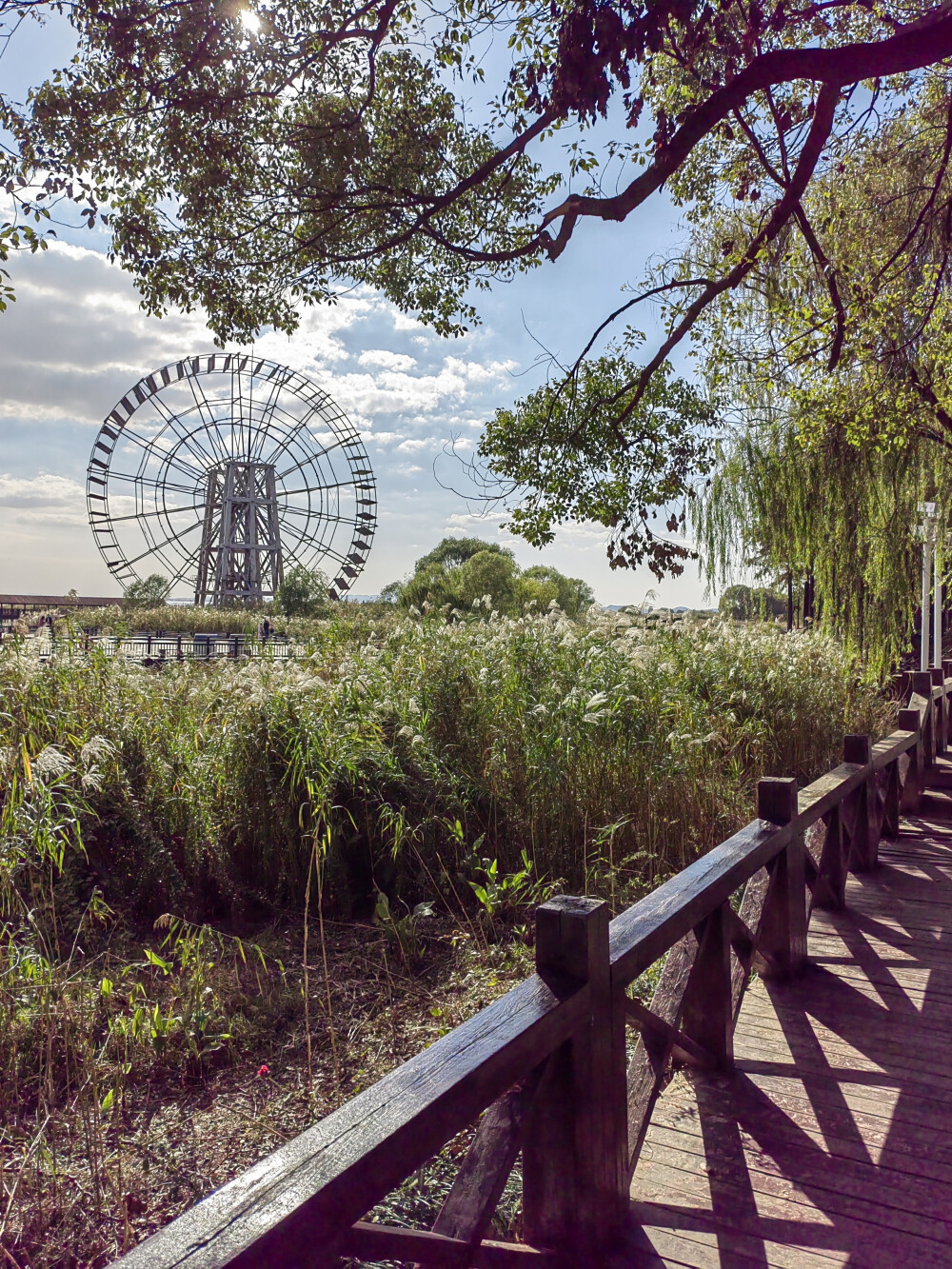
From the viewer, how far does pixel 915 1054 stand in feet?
8.91

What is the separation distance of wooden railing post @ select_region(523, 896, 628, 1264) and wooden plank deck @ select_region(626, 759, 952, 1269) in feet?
0.78

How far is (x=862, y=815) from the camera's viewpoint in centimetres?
464

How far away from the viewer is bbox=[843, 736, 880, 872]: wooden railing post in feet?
13.6

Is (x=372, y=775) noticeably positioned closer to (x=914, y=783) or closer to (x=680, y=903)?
(x=680, y=903)

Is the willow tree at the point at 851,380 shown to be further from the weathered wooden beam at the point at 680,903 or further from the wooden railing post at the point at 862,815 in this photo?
the weathered wooden beam at the point at 680,903

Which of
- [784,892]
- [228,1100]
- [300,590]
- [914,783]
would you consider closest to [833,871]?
[784,892]

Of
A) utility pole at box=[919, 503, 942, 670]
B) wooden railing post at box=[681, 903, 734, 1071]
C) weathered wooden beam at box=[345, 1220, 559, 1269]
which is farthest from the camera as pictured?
utility pole at box=[919, 503, 942, 670]

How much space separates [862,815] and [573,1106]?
360 centimetres

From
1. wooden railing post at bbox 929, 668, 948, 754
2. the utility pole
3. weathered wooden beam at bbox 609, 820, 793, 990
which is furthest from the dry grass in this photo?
the utility pole

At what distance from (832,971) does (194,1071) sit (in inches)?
97.1

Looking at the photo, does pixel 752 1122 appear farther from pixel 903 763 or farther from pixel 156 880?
pixel 903 763

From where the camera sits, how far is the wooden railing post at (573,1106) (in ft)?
5.22

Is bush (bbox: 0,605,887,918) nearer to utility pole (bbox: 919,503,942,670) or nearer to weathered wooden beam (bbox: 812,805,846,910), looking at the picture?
weathered wooden beam (bbox: 812,805,846,910)

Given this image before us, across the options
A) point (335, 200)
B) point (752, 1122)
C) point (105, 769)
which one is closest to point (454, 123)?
point (335, 200)
